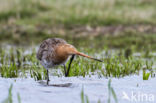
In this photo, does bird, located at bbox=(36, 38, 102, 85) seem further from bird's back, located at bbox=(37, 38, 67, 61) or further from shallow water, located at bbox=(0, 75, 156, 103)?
shallow water, located at bbox=(0, 75, 156, 103)

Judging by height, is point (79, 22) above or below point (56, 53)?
above

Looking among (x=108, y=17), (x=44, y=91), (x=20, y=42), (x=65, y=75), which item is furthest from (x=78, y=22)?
(x=44, y=91)

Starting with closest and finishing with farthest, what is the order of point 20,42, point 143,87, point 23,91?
point 23,91, point 143,87, point 20,42

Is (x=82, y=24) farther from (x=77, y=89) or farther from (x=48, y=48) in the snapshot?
(x=77, y=89)

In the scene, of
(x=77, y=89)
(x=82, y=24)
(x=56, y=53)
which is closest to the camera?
(x=77, y=89)

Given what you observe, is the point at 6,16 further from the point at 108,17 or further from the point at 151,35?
the point at 151,35

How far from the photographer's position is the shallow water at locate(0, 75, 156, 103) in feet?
17.3

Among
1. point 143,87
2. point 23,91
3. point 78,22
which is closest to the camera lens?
point 23,91

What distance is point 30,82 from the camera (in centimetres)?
672

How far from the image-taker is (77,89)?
19.8 ft

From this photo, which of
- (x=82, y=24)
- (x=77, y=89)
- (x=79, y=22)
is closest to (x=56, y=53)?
(x=77, y=89)

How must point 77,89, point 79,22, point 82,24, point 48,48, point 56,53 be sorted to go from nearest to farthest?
point 77,89 < point 56,53 < point 48,48 < point 82,24 < point 79,22

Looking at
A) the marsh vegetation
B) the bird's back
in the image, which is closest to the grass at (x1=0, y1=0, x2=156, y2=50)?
the marsh vegetation

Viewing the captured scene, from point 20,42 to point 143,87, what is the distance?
10589 mm
